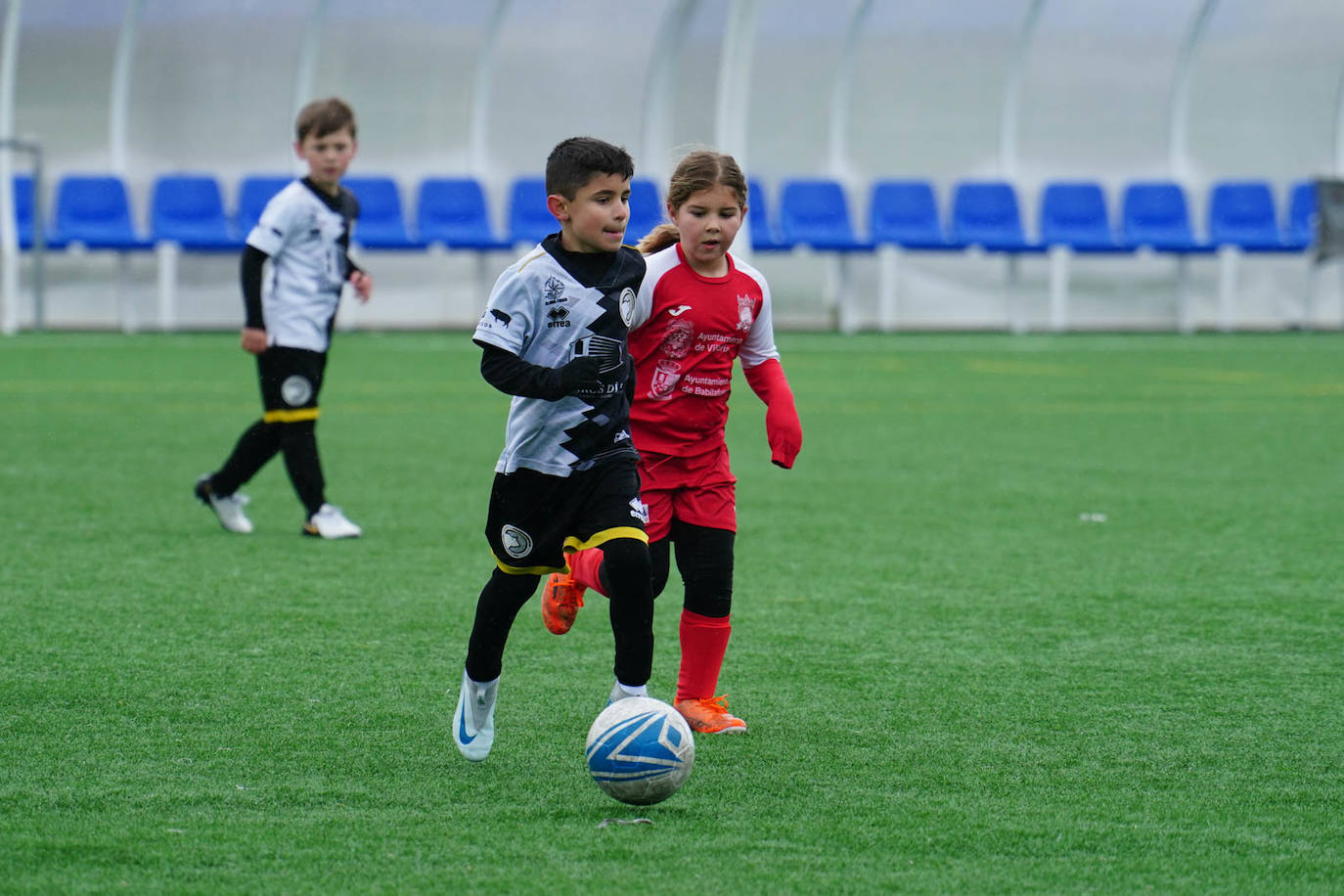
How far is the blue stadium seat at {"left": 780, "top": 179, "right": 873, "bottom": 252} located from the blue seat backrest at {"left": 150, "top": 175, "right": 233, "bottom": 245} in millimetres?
6362

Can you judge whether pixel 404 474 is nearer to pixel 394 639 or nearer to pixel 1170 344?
pixel 394 639

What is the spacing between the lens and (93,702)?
3.96m

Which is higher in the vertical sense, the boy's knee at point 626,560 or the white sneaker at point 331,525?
the boy's knee at point 626,560

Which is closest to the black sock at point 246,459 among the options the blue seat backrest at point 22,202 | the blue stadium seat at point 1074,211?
the blue seat backrest at point 22,202

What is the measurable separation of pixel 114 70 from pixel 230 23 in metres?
1.48

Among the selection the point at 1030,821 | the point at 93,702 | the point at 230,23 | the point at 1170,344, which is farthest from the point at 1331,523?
the point at 230,23

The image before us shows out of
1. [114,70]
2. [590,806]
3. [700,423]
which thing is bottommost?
[590,806]

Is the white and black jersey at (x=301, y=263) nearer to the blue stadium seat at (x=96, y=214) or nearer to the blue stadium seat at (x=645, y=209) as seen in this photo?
the blue stadium seat at (x=96, y=214)

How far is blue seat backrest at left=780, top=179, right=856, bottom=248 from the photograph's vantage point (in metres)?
20.2

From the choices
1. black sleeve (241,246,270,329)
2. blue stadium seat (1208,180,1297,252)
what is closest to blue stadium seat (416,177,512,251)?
blue stadium seat (1208,180,1297,252)

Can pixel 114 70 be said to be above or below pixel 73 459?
above

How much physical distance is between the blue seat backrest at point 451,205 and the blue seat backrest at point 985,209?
553 centimetres

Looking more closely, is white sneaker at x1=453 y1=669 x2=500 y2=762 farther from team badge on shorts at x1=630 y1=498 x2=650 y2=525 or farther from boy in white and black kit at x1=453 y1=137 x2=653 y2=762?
team badge on shorts at x1=630 y1=498 x2=650 y2=525

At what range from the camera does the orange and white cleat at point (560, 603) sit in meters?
4.10
